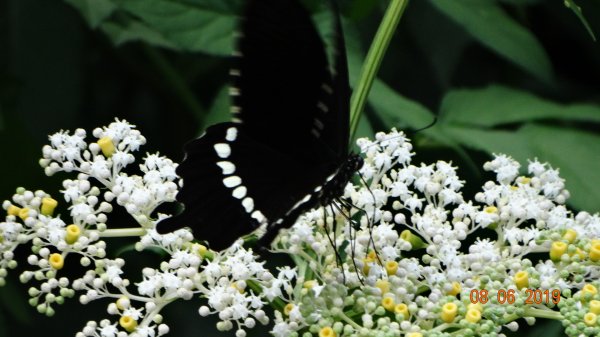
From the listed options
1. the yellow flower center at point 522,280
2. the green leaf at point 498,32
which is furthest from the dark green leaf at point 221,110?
the yellow flower center at point 522,280

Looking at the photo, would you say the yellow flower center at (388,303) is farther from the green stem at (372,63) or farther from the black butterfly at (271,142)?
the green stem at (372,63)

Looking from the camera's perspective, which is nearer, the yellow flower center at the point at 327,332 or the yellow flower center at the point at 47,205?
the yellow flower center at the point at 327,332

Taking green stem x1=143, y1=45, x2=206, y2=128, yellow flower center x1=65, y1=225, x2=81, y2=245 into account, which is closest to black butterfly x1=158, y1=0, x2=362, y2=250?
yellow flower center x1=65, y1=225, x2=81, y2=245

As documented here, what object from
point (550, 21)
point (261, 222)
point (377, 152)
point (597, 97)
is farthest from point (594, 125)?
point (261, 222)

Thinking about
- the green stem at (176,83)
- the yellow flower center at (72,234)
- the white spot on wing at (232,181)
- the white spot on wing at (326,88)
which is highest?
the green stem at (176,83)

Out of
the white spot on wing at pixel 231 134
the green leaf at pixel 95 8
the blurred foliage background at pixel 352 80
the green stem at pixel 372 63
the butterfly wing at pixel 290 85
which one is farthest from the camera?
the green leaf at pixel 95 8

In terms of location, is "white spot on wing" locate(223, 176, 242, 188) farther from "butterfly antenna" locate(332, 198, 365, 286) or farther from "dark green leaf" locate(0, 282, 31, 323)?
"dark green leaf" locate(0, 282, 31, 323)

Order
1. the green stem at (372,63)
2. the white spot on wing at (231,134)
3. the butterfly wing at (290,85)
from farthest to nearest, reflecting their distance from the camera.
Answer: the green stem at (372,63) → the white spot on wing at (231,134) → the butterfly wing at (290,85)
